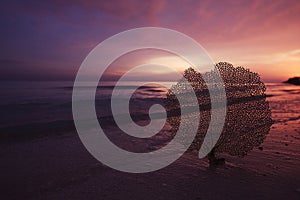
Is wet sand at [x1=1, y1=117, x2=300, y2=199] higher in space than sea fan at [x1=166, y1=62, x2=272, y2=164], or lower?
lower

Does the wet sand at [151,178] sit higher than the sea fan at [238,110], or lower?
lower

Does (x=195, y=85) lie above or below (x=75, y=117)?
above

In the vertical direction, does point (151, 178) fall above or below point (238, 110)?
below

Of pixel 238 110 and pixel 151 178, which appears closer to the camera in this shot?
pixel 151 178

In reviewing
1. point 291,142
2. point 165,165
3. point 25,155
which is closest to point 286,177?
point 165,165

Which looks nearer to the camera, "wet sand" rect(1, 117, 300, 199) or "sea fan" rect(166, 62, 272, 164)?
"wet sand" rect(1, 117, 300, 199)

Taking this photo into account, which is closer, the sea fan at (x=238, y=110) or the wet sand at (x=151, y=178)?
the wet sand at (x=151, y=178)

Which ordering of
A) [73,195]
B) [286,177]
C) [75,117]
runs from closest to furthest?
[73,195] → [286,177] → [75,117]

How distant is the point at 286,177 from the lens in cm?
495


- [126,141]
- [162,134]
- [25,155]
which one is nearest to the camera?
[25,155]

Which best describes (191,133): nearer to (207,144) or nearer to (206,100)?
(207,144)

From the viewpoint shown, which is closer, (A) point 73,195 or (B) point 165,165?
(A) point 73,195

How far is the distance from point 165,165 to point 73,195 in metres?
2.17

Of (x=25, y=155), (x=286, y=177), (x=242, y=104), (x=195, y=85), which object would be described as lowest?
(x=286, y=177)
